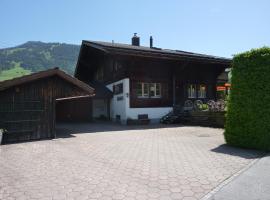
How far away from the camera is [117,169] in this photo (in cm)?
699

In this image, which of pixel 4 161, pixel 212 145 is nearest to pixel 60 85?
pixel 4 161

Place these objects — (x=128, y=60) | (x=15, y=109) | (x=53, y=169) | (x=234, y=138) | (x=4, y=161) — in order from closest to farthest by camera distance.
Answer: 1. (x=53, y=169)
2. (x=4, y=161)
3. (x=234, y=138)
4. (x=15, y=109)
5. (x=128, y=60)

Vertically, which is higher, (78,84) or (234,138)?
(78,84)

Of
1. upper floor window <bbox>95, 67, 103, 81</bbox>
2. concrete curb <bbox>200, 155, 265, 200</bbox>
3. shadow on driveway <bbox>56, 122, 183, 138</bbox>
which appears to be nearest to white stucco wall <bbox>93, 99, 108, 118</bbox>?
upper floor window <bbox>95, 67, 103, 81</bbox>

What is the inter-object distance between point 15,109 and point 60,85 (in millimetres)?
2419

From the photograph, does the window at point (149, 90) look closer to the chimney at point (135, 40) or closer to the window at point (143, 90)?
the window at point (143, 90)

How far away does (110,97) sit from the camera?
76.6 ft

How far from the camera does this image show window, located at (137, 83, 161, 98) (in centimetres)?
2080

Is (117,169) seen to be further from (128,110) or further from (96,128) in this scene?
(128,110)

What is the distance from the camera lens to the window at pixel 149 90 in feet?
68.2

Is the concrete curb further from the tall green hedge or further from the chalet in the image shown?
the chalet

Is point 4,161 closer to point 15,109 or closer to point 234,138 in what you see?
point 15,109

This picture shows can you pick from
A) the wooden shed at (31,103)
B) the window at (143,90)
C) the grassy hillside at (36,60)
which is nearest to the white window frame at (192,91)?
the window at (143,90)

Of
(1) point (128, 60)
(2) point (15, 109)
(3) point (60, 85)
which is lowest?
(2) point (15, 109)
